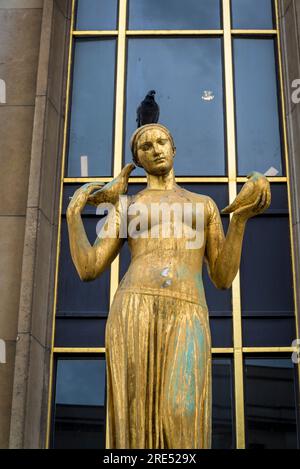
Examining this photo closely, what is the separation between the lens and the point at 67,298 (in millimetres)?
12031

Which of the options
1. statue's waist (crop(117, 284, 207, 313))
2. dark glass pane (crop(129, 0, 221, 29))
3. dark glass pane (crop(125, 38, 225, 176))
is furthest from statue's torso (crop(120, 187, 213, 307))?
dark glass pane (crop(129, 0, 221, 29))

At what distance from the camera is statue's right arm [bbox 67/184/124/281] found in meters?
6.69

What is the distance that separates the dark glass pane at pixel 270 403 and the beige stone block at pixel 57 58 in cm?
479

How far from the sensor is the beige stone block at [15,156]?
471 inches

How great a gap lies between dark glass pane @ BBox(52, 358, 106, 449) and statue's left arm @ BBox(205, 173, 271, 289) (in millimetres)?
4784

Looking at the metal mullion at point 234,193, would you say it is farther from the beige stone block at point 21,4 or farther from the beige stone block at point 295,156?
the beige stone block at point 21,4

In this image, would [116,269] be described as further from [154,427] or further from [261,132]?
[154,427]

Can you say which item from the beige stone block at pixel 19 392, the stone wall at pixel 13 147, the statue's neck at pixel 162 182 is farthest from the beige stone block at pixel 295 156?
the statue's neck at pixel 162 182

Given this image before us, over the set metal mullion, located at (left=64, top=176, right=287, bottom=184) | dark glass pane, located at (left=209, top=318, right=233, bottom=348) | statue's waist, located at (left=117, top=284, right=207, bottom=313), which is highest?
metal mullion, located at (left=64, top=176, right=287, bottom=184)

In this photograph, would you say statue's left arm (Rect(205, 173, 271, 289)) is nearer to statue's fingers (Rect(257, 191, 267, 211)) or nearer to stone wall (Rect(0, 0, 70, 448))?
statue's fingers (Rect(257, 191, 267, 211))

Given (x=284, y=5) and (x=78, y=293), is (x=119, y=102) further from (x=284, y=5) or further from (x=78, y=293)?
(x=78, y=293)

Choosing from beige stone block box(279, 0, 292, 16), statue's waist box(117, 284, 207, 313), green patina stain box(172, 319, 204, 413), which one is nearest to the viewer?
green patina stain box(172, 319, 204, 413)

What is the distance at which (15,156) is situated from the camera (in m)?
12.3

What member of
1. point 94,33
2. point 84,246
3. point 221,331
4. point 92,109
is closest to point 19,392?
point 221,331
